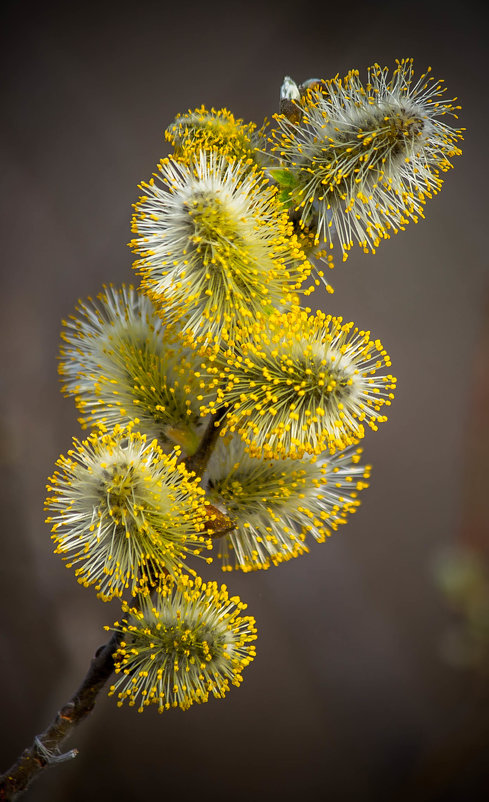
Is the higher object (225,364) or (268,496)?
(225,364)

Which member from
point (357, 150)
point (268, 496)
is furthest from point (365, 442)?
point (357, 150)

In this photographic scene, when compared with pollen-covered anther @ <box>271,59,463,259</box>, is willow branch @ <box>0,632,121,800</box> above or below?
below

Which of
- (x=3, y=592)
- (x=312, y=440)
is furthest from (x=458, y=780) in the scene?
(x=312, y=440)

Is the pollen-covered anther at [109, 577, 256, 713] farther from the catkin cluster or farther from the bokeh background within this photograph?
the bokeh background

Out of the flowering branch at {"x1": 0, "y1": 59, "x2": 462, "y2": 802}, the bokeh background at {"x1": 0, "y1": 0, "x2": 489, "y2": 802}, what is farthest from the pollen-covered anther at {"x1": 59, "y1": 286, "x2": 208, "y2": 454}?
the bokeh background at {"x1": 0, "y1": 0, "x2": 489, "y2": 802}

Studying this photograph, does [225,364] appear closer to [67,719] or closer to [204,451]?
[204,451]

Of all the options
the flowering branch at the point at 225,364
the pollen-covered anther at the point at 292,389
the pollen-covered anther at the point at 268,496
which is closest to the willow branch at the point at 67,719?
the flowering branch at the point at 225,364
